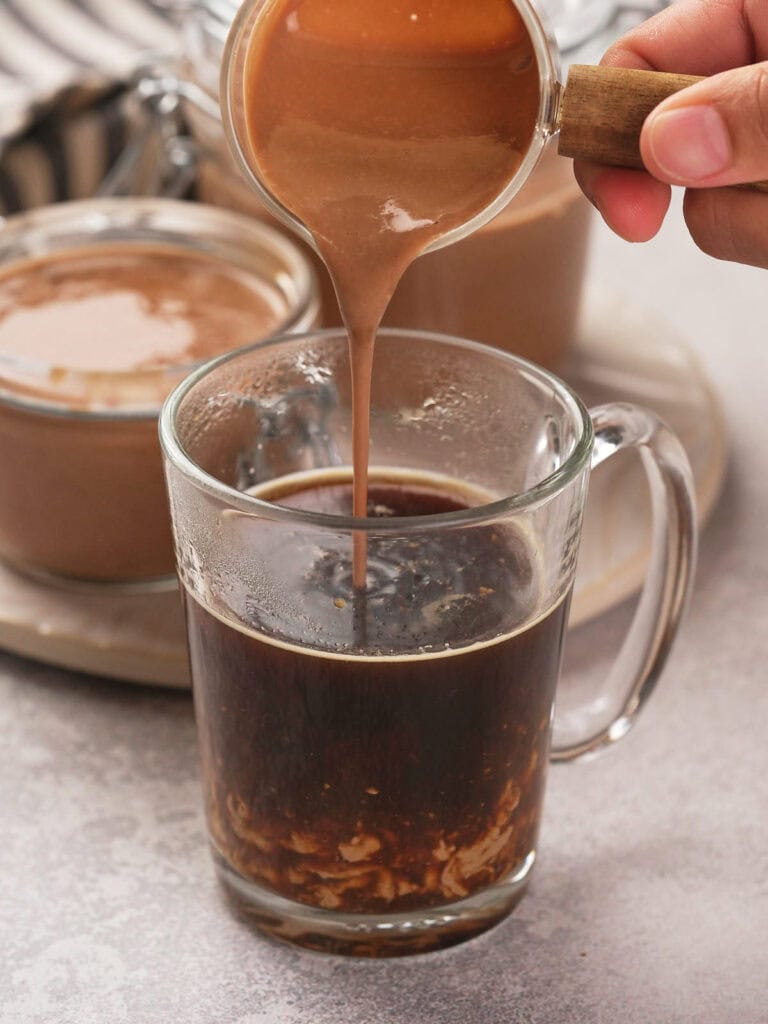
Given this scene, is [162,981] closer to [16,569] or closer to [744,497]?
[16,569]

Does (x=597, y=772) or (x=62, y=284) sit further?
(x=62, y=284)

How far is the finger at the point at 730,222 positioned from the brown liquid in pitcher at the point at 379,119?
0.11 meters

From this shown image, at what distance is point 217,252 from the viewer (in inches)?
47.1

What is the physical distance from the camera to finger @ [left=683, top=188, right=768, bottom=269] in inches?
30.0

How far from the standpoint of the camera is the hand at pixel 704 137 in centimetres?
66

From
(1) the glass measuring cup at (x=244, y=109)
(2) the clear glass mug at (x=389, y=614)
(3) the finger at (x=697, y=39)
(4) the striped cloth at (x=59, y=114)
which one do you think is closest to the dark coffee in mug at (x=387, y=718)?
(2) the clear glass mug at (x=389, y=614)

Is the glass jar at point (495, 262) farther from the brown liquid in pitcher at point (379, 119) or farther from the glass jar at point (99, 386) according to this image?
the brown liquid in pitcher at point (379, 119)

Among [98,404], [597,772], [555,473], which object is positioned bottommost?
[597,772]

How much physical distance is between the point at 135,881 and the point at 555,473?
347 millimetres

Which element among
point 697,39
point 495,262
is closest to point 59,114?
point 495,262

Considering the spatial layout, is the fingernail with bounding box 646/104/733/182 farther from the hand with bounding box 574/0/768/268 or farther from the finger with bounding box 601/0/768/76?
the finger with bounding box 601/0/768/76

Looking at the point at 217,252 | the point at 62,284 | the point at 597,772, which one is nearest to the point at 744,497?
the point at 597,772

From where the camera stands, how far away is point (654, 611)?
2.81 feet

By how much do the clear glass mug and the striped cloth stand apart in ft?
2.47
